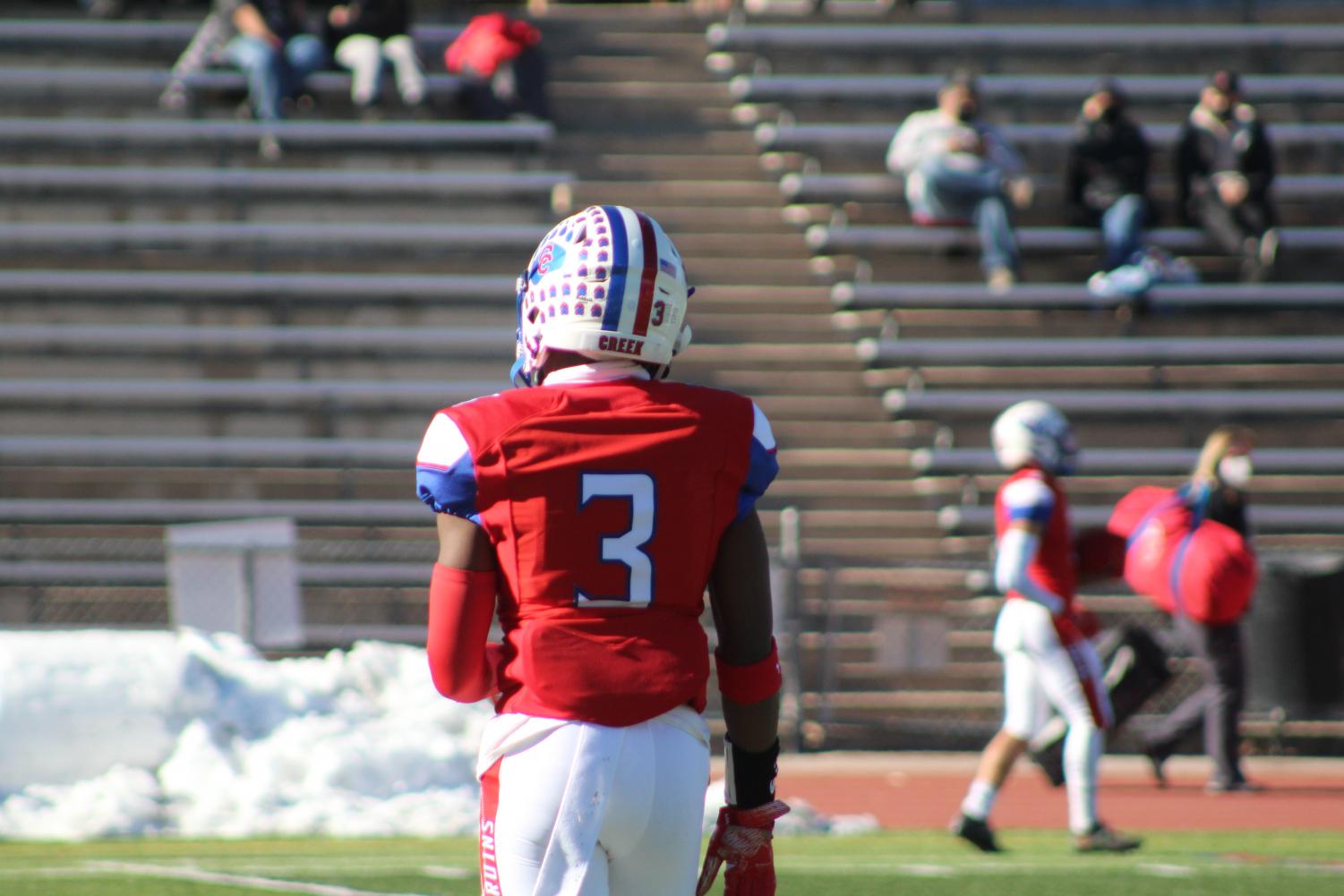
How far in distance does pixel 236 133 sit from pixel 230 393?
2.16 m

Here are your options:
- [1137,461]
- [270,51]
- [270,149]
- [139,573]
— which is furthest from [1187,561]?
[270,51]

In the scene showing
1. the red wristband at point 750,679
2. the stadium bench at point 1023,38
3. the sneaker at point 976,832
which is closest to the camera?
the red wristband at point 750,679

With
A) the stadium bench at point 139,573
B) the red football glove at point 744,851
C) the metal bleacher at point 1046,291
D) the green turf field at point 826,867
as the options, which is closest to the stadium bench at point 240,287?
the stadium bench at point 139,573

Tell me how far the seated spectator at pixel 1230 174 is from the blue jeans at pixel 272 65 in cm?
685

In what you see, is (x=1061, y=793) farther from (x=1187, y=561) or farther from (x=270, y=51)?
(x=270, y=51)

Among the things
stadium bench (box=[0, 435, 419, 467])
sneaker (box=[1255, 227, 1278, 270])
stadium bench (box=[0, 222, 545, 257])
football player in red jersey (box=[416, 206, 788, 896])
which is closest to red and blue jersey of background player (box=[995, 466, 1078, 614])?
football player in red jersey (box=[416, 206, 788, 896])

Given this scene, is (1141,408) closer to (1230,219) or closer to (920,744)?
(1230,219)

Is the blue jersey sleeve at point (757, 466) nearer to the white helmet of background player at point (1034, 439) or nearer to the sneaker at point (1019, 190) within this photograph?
the white helmet of background player at point (1034, 439)

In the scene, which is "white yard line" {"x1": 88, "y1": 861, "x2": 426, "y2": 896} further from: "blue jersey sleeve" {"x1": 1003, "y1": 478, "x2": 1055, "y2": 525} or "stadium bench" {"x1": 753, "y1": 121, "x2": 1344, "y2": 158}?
"stadium bench" {"x1": 753, "y1": 121, "x2": 1344, "y2": 158}

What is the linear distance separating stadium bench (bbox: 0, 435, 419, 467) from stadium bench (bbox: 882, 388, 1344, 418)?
386cm

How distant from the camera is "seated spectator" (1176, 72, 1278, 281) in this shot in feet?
51.0

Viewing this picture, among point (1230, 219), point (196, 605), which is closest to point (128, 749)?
point (196, 605)

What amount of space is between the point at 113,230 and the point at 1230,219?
8.73m

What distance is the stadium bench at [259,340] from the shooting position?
49.9 ft
